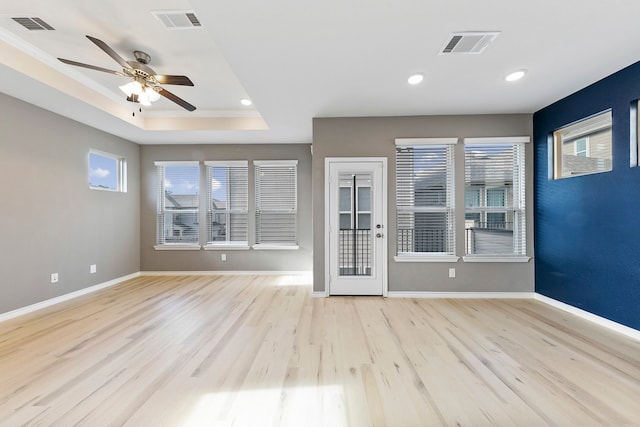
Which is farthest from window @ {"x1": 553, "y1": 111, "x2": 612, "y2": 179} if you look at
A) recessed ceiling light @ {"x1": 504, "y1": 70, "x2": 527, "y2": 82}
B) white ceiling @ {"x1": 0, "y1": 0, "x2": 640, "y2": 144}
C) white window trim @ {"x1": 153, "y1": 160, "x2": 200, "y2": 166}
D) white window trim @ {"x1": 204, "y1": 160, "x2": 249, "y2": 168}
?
white window trim @ {"x1": 153, "y1": 160, "x2": 200, "y2": 166}

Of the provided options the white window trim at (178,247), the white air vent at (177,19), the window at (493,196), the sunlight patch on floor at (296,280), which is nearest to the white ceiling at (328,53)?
the white air vent at (177,19)

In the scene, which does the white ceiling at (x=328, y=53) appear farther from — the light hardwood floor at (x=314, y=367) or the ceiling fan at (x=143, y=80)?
the light hardwood floor at (x=314, y=367)

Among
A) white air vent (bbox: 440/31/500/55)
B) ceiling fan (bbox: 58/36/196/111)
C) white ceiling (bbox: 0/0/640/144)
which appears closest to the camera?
white ceiling (bbox: 0/0/640/144)

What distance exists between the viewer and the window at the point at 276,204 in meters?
5.81

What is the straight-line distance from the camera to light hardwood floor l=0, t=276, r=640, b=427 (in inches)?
68.7

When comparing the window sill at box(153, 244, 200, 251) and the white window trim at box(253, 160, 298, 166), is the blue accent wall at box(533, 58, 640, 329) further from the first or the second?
the window sill at box(153, 244, 200, 251)

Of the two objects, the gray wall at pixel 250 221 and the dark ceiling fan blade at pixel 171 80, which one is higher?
the dark ceiling fan blade at pixel 171 80

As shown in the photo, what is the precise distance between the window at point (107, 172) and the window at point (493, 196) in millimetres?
6126

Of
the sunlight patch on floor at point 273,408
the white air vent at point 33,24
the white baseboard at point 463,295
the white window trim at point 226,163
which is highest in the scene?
the white air vent at point 33,24

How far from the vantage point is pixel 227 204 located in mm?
5832

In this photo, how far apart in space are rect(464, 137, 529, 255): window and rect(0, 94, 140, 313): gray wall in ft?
19.9

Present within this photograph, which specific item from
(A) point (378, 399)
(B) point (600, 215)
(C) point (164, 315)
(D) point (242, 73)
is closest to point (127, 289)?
(C) point (164, 315)

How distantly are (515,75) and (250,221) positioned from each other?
484cm

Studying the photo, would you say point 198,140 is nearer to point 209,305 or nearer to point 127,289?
point 127,289
